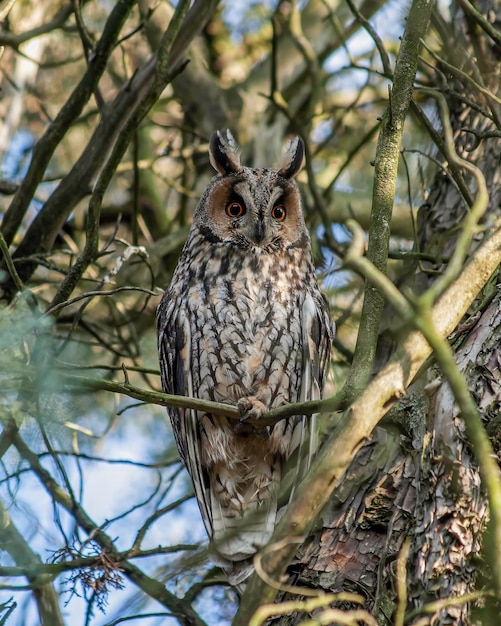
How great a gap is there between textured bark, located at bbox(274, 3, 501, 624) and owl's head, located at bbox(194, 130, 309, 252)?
623 mm

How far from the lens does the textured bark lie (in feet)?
6.49

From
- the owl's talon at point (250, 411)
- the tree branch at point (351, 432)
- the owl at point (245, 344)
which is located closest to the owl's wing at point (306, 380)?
the owl at point (245, 344)

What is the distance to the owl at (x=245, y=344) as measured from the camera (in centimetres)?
281

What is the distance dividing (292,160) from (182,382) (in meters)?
0.96

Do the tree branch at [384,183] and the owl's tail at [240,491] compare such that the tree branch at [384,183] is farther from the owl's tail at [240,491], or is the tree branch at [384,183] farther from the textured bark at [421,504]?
the owl's tail at [240,491]

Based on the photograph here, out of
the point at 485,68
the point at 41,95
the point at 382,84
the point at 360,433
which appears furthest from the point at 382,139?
the point at 41,95

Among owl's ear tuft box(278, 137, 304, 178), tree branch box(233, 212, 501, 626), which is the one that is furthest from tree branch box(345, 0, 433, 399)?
owl's ear tuft box(278, 137, 304, 178)

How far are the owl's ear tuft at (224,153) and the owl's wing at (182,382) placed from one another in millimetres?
570

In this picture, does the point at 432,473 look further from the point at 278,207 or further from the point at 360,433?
the point at 278,207

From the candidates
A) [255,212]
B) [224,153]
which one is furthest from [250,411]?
[224,153]

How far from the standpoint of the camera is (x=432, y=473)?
2.12 meters

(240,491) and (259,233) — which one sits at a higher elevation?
(259,233)

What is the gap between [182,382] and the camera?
2914mm

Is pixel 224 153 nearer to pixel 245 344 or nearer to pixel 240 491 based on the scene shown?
pixel 245 344
